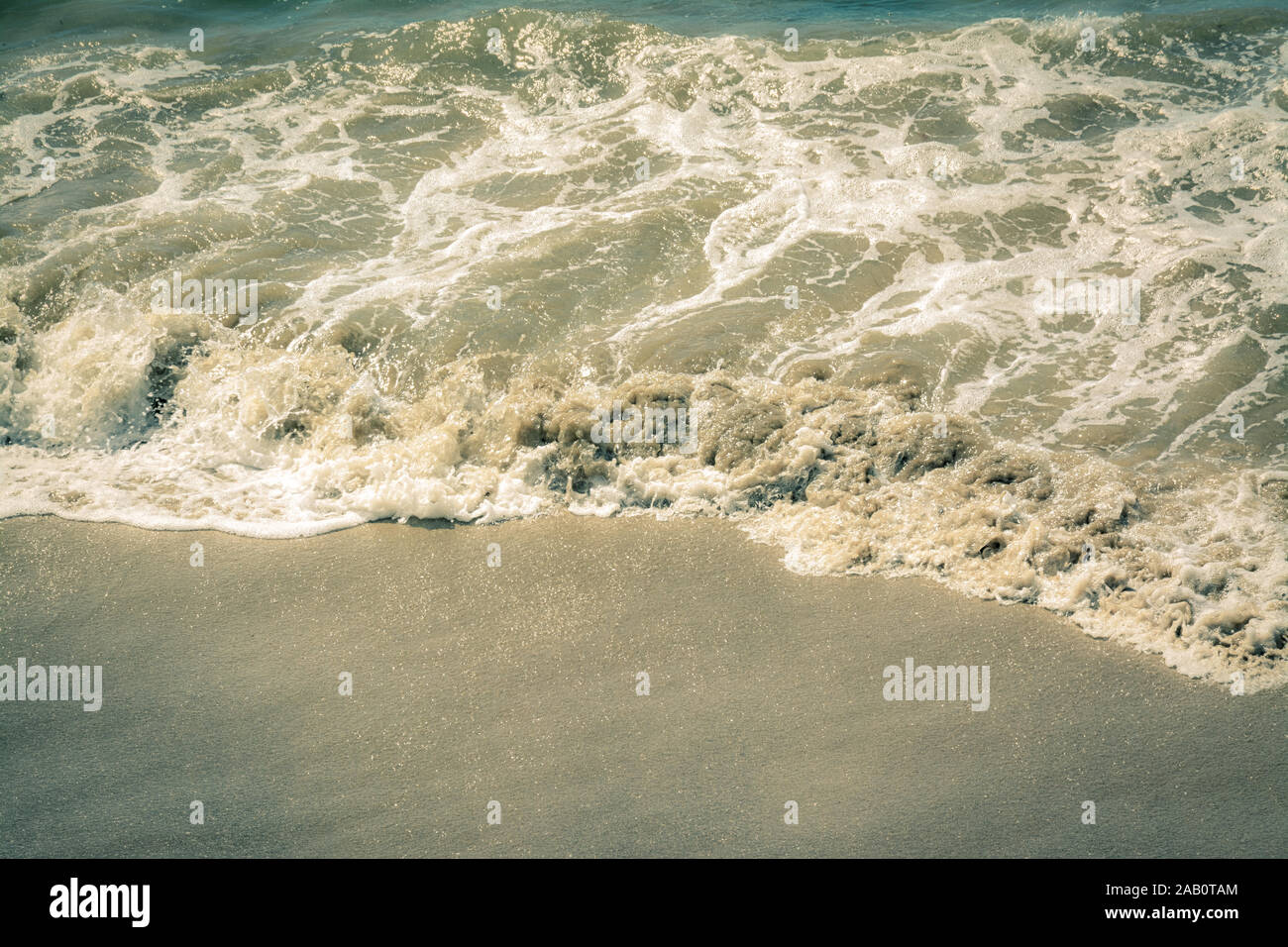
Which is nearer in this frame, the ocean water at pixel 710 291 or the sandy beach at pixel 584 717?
the sandy beach at pixel 584 717

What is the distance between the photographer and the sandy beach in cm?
494

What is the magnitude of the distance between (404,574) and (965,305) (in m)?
5.71

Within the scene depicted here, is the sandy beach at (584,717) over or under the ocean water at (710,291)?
under

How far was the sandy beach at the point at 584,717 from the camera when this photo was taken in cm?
494

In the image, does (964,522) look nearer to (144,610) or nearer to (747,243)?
(747,243)

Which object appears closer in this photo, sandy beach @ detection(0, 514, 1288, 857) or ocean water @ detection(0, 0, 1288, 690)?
sandy beach @ detection(0, 514, 1288, 857)

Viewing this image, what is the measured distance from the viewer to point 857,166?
433 inches

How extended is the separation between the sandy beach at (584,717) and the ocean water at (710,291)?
41 cm

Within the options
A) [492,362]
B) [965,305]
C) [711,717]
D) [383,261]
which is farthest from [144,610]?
[965,305]

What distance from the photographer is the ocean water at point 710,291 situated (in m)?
6.86

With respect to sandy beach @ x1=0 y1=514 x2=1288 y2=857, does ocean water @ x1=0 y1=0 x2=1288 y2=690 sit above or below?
above

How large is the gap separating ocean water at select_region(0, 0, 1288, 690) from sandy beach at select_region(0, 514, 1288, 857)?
41cm

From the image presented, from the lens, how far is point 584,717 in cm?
552

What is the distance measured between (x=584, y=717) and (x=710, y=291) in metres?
4.92
